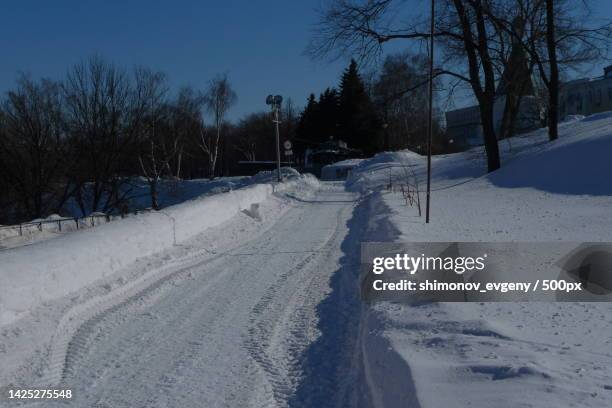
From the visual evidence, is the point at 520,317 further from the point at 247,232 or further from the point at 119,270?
the point at 247,232

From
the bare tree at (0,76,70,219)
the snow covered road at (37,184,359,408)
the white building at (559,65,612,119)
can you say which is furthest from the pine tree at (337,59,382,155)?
the snow covered road at (37,184,359,408)

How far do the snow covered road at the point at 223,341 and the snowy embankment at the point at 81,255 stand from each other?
0.72 meters

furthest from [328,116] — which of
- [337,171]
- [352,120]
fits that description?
[337,171]

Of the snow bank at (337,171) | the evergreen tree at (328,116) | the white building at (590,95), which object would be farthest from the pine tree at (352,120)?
the white building at (590,95)

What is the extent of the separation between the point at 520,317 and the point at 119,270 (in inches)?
219

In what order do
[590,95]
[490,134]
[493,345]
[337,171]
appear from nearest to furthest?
[493,345]
[490,134]
[337,171]
[590,95]

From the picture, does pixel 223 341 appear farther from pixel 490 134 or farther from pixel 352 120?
pixel 352 120

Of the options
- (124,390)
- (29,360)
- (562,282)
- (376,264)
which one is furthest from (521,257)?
(29,360)

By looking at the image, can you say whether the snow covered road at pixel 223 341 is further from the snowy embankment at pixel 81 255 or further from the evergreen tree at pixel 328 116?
the evergreen tree at pixel 328 116

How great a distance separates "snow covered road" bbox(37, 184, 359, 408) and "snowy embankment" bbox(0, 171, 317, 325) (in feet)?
2.38

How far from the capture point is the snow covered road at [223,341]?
4.52 m

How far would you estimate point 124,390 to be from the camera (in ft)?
14.9

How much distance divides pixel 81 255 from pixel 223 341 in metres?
2.83

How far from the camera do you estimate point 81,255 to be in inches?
295
